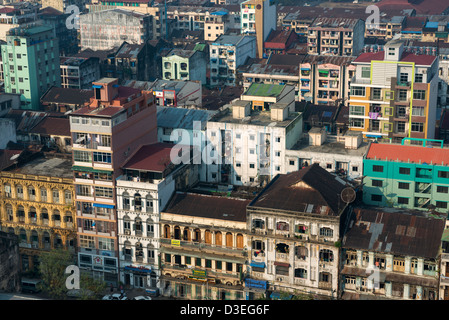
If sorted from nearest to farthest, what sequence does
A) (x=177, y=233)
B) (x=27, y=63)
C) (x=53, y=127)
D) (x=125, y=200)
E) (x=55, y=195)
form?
(x=177, y=233) < (x=125, y=200) < (x=55, y=195) < (x=53, y=127) < (x=27, y=63)

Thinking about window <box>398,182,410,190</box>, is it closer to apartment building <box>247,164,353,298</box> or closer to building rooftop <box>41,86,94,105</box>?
apartment building <box>247,164,353,298</box>

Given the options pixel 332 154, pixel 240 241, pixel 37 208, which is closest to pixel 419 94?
pixel 332 154

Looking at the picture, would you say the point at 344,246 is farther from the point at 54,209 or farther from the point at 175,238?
the point at 54,209

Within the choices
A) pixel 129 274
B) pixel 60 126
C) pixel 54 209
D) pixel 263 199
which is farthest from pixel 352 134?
pixel 60 126

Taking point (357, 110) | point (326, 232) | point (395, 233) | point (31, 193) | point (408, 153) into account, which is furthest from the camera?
point (357, 110)

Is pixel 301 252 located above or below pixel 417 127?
below

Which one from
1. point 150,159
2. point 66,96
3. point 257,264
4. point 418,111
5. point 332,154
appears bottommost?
point 257,264

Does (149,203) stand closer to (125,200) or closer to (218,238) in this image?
(125,200)
